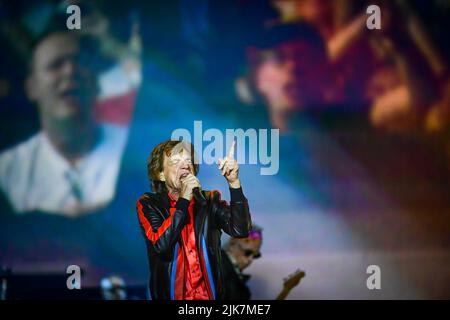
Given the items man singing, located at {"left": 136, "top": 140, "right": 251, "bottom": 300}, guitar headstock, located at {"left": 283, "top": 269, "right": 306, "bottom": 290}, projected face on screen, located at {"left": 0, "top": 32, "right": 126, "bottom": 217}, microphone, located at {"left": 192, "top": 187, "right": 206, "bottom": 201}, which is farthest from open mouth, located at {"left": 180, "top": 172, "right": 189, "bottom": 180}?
guitar headstock, located at {"left": 283, "top": 269, "right": 306, "bottom": 290}

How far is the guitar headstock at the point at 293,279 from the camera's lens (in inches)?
209

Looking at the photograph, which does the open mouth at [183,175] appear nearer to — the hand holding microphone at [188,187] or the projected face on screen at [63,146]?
the hand holding microphone at [188,187]

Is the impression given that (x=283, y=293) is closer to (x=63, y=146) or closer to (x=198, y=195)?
(x=198, y=195)

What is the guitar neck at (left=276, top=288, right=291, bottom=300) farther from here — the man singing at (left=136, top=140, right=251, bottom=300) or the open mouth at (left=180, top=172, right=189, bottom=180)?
the open mouth at (left=180, top=172, right=189, bottom=180)

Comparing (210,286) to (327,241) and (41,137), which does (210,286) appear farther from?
(41,137)

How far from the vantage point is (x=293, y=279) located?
5.30 meters

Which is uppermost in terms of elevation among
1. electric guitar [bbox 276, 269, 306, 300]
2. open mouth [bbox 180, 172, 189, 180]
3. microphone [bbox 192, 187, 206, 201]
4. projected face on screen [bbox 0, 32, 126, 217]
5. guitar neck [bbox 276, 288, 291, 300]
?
projected face on screen [bbox 0, 32, 126, 217]

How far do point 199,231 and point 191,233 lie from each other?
43 millimetres

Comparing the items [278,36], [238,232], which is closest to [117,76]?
[278,36]

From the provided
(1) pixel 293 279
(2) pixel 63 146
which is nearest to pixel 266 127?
(1) pixel 293 279

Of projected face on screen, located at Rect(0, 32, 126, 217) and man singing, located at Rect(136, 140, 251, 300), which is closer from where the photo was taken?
man singing, located at Rect(136, 140, 251, 300)

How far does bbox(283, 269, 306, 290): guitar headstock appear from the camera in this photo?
5305mm

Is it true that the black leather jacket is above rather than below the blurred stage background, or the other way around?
below

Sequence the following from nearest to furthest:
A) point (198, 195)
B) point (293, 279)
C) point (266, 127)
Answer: point (198, 195) < point (293, 279) < point (266, 127)
